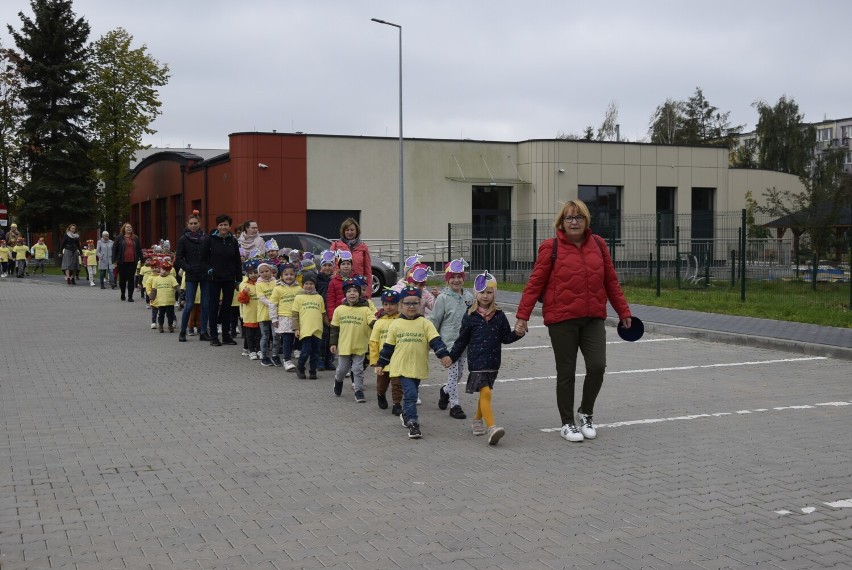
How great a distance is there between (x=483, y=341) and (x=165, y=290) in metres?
10.0

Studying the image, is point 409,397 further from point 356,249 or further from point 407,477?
→ point 356,249

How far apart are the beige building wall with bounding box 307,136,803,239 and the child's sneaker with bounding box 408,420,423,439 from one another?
3192 cm

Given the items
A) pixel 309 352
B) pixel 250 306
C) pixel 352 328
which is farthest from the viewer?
pixel 250 306

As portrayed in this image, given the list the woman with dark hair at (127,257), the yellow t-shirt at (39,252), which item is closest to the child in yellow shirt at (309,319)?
the woman with dark hair at (127,257)

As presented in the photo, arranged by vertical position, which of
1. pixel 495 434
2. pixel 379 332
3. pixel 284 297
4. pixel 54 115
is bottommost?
pixel 495 434

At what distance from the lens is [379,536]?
5.46 m

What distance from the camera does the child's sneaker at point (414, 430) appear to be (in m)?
8.17

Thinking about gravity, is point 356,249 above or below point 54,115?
below

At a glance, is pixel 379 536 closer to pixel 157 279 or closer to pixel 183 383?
pixel 183 383

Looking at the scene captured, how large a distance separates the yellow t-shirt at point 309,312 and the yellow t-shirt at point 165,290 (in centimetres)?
614

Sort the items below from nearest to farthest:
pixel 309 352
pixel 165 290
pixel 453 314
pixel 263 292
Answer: pixel 453 314
pixel 309 352
pixel 263 292
pixel 165 290

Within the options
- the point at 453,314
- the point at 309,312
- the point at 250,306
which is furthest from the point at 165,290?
the point at 453,314

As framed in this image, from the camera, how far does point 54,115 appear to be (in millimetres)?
49688

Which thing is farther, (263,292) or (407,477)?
(263,292)
